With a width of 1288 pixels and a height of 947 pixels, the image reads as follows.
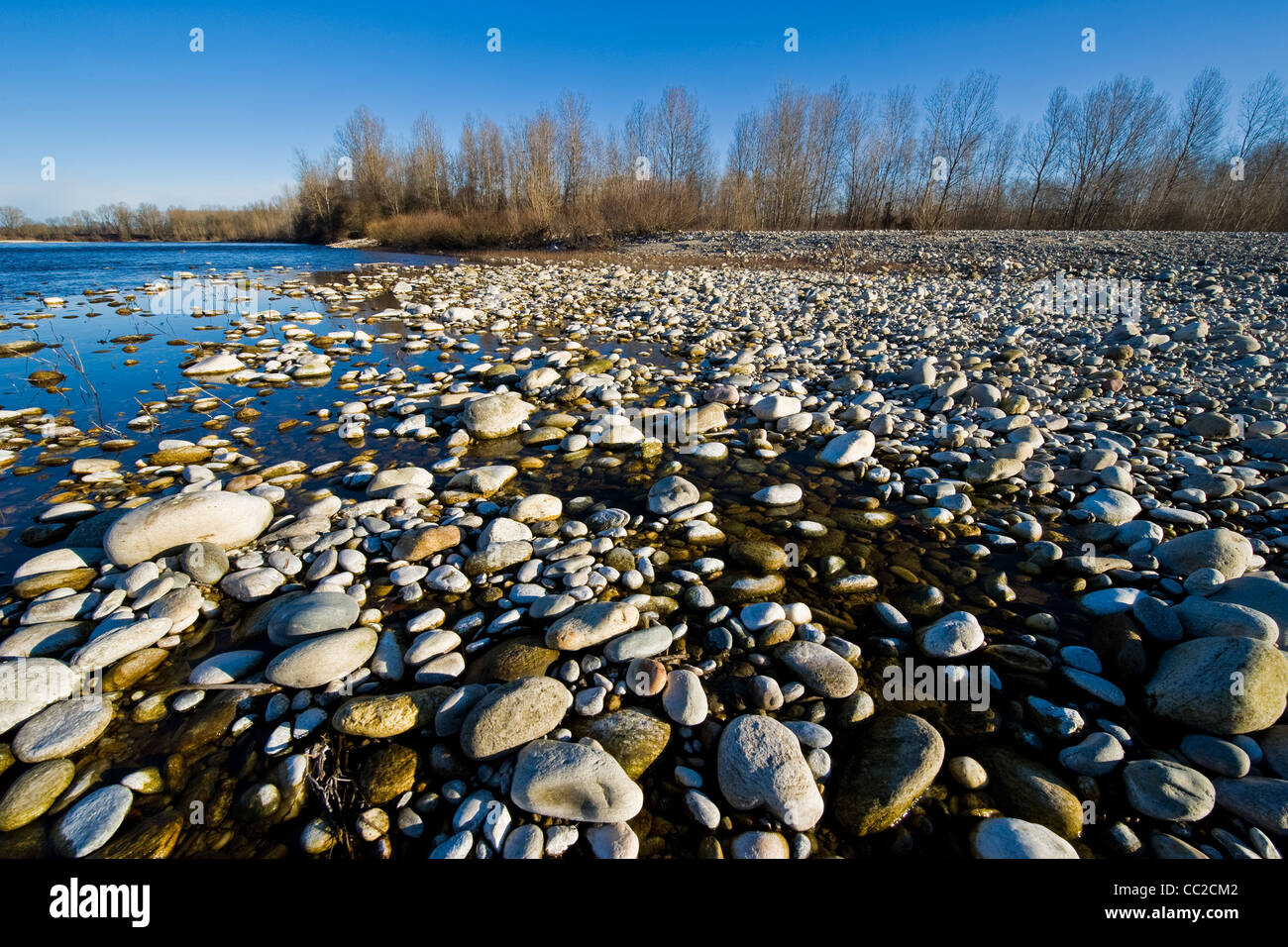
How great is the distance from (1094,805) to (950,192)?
120ft

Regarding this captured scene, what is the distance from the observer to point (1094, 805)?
164 cm

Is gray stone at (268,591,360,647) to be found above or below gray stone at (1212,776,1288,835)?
above

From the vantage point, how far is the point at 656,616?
96.8 inches

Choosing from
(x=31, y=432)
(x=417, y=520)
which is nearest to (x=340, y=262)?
(x=31, y=432)

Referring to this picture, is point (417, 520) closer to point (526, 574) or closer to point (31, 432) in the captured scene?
point (526, 574)

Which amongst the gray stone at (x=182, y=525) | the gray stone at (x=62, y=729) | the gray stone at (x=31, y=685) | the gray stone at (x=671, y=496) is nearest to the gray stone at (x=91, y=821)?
the gray stone at (x=62, y=729)

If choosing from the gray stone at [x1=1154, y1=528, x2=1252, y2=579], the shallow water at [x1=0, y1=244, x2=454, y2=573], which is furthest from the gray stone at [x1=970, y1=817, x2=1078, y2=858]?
the shallow water at [x1=0, y1=244, x2=454, y2=573]

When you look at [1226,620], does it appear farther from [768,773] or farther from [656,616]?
[656,616]

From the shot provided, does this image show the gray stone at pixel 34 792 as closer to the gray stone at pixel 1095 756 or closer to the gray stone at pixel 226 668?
the gray stone at pixel 226 668

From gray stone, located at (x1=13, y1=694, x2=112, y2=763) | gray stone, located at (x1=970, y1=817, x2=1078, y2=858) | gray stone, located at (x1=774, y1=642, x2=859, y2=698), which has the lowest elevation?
gray stone, located at (x1=970, y1=817, x2=1078, y2=858)

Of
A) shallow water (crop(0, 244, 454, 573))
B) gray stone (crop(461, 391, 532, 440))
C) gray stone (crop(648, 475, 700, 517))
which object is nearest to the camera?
gray stone (crop(648, 475, 700, 517))

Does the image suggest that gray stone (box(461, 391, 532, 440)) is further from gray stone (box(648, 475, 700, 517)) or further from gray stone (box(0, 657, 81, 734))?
gray stone (box(0, 657, 81, 734))

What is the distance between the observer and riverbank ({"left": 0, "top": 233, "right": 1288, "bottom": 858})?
1.62 m

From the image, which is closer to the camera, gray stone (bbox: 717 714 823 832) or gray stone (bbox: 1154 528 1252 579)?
gray stone (bbox: 717 714 823 832)
